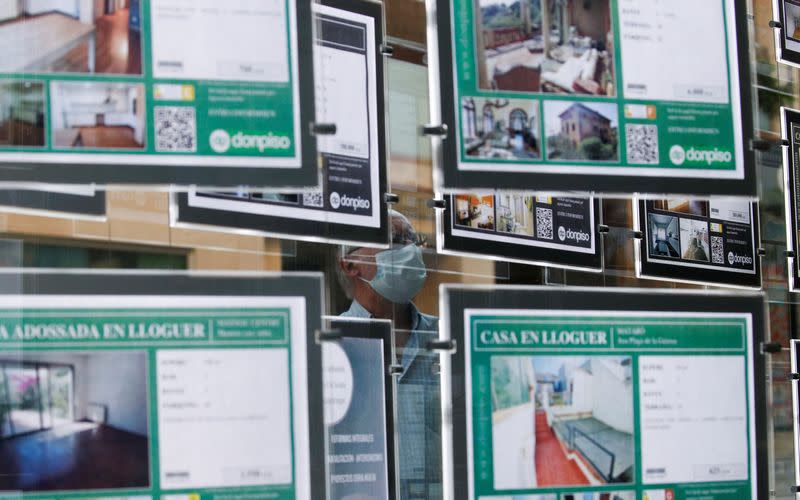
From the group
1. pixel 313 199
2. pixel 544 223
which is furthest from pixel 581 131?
pixel 313 199

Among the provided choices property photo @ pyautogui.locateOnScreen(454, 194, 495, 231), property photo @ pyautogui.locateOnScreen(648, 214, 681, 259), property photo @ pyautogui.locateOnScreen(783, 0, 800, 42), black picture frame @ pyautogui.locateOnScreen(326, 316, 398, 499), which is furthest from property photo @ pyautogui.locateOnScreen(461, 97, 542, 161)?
property photo @ pyautogui.locateOnScreen(783, 0, 800, 42)

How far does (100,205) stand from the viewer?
3.39 meters

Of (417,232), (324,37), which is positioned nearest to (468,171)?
Result: (417,232)

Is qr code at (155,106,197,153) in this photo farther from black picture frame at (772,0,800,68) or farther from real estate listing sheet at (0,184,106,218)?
black picture frame at (772,0,800,68)

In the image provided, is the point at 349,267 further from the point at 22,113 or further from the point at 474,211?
the point at 22,113

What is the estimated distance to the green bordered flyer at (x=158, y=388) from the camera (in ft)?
10.5

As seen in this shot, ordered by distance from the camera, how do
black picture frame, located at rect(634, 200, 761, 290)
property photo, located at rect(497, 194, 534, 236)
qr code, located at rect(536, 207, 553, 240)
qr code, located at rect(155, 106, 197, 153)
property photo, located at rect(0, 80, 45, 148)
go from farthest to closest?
1. black picture frame, located at rect(634, 200, 761, 290)
2. qr code, located at rect(536, 207, 553, 240)
3. property photo, located at rect(497, 194, 534, 236)
4. qr code, located at rect(155, 106, 197, 153)
5. property photo, located at rect(0, 80, 45, 148)

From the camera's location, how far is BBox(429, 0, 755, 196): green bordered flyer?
4000 millimetres

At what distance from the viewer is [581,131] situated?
411 centimetres

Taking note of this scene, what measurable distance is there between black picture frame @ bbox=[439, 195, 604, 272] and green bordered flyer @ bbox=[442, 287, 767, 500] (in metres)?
0.19

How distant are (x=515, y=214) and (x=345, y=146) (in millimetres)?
655

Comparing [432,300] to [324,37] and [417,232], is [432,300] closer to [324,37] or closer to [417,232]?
[417,232]

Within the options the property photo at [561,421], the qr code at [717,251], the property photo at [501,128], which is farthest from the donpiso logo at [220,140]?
the qr code at [717,251]

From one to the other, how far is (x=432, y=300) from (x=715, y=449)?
1052 mm
